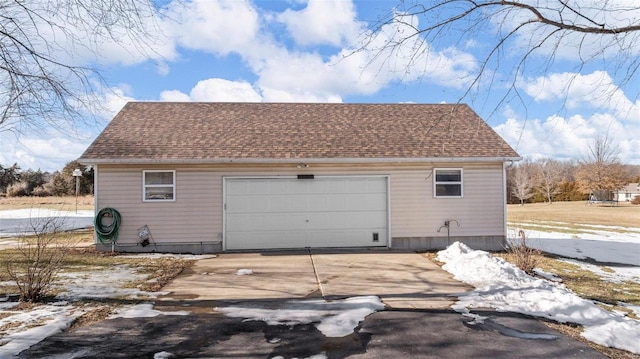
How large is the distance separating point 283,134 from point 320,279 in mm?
5857

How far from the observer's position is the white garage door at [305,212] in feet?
36.7

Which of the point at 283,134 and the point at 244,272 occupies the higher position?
the point at 283,134

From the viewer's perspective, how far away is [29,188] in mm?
38938

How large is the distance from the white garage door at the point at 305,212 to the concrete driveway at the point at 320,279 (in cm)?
94

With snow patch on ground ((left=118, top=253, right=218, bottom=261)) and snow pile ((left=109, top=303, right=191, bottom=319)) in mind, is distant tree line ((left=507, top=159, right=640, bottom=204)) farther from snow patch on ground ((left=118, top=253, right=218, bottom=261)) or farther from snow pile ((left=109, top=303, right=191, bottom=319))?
snow pile ((left=109, top=303, right=191, bottom=319))

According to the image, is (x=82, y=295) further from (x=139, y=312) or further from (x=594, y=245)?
(x=594, y=245)

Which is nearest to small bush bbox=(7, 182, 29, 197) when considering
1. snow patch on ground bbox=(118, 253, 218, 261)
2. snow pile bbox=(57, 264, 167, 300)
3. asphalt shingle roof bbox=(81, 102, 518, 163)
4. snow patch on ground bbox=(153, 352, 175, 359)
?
asphalt shingle roof bbox=(81, 102, 518, 163)

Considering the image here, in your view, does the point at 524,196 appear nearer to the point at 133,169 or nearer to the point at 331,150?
the point at 331,150

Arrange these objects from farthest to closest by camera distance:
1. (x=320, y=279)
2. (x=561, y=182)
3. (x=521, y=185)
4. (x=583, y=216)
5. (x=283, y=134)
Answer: (x=561, y=182) → (x=521, y=185) → (x=583, y=216) → (x=283, y=134) → (x=320, y=279)

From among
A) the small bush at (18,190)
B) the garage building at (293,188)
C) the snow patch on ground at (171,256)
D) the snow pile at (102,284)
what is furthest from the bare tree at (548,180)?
the small bush at (18,190)

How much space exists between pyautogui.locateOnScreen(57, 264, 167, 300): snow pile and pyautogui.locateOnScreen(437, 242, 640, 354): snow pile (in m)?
5.20

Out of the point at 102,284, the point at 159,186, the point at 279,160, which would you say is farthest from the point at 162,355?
the point at 159,186

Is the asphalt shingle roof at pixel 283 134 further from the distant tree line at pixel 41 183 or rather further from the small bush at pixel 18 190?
the small bush at pixel 18 190

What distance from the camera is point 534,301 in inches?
236
